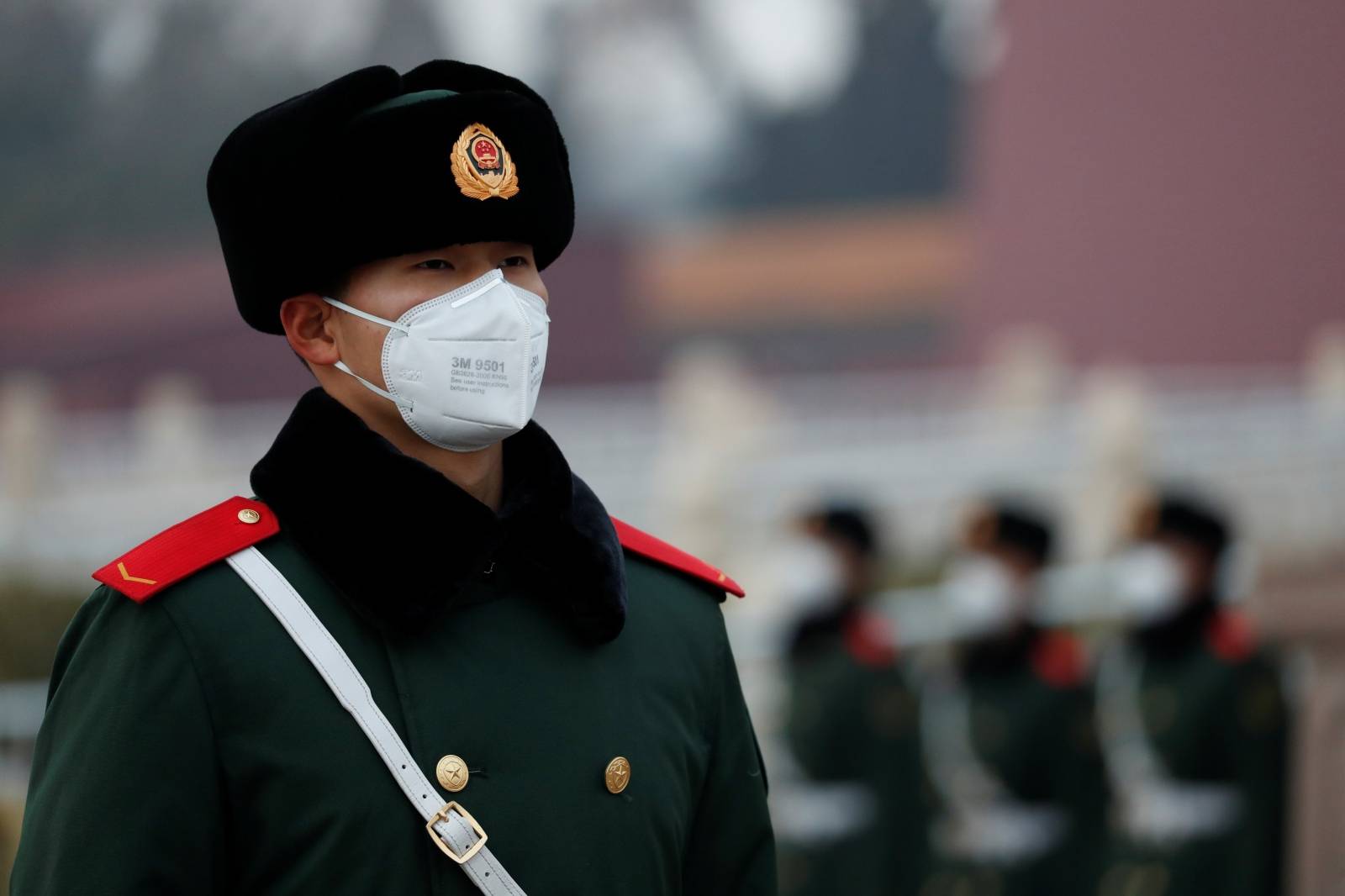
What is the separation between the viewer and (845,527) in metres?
6.66

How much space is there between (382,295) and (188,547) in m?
0.30

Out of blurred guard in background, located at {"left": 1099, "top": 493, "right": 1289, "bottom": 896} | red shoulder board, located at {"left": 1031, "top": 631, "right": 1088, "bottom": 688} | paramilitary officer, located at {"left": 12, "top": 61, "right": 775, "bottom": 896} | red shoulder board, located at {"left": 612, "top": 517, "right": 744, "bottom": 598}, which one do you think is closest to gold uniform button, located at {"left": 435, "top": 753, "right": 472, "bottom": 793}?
paramilitary officer, located at {"left": 12, "top": 61, "right": 775, "bottom": 896}

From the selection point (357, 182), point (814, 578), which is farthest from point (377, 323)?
point (814, 578)

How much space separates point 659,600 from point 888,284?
22.8 m

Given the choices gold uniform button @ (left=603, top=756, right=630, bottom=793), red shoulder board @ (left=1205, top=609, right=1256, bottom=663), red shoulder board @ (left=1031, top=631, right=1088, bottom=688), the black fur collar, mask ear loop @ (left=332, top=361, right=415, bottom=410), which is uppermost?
mask ear loop @ (left=332, top=361, right=415, bottom=410)

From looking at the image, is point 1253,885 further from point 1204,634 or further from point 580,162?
point 580,162

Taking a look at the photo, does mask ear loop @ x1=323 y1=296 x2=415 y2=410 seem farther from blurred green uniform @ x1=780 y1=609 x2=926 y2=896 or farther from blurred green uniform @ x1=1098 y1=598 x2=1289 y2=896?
blurred green uniform @ x1=780 y1=609 x2=926 y2=896

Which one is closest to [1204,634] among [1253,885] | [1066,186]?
[1253,885]

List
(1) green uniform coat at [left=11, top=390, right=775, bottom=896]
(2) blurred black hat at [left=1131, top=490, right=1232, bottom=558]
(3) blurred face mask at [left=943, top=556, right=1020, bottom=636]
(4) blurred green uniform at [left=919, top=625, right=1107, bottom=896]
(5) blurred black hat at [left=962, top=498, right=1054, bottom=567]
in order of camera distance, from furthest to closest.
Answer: (5) blurred black hat at [left=962, top=498, right=1054, bottom=567], (3) blurred face mask at [left=943, top=556, right=1020, bottom=636], (4) blurred green uniform at [left=919, top=625, right=1107, bottom=896], (2) blurred black hat at [left=1131, top=490, right=1232, bottom=558], (1) green uniform coat at [left=11, top=390, right=775, bottom=896]

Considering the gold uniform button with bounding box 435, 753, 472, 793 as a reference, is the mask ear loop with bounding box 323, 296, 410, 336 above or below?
above

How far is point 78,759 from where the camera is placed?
163cm

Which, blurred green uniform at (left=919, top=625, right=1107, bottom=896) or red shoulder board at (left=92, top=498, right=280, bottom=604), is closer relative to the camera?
red shoulder board at (left=92, top=498, right=280, bottom=604)

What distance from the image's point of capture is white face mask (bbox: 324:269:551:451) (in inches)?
70.2

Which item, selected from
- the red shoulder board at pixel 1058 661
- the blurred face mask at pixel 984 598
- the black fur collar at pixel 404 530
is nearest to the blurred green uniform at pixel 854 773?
the blurred face mask at pixel 984 598
